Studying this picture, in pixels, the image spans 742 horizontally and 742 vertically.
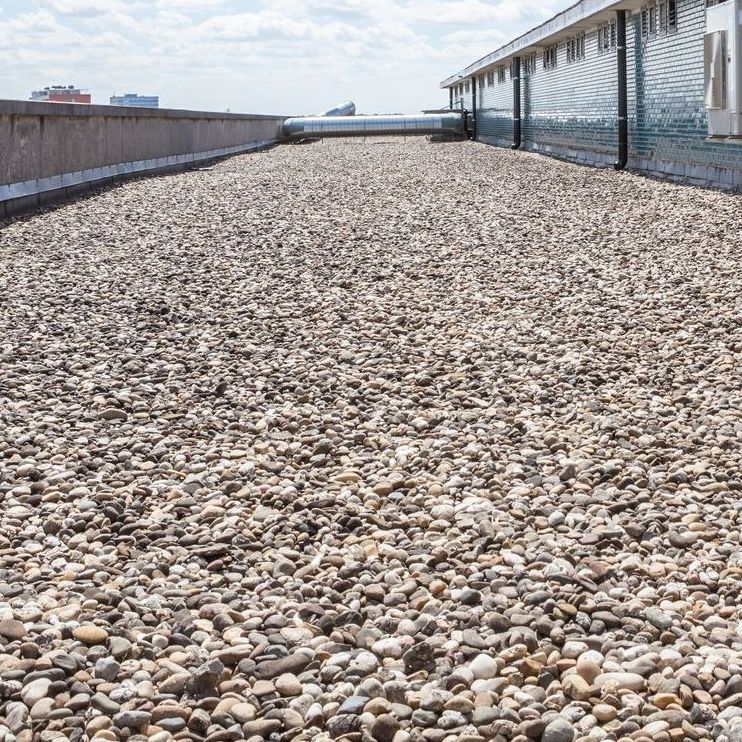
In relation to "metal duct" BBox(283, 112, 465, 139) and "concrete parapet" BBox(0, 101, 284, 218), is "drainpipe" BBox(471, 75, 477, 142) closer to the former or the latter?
"metal duct" BBox(283, 112, 465, 139)

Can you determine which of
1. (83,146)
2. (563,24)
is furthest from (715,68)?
(563,24)

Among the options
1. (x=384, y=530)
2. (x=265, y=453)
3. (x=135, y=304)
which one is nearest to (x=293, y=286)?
(x=135, y=304)

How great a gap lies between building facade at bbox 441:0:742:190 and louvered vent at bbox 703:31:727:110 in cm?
2

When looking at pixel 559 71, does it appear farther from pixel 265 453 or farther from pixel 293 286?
pixel 265 453

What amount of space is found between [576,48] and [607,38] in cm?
428

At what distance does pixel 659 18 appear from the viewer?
22359 mm

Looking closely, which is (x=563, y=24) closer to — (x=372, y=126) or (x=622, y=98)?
(x=622, y=98)

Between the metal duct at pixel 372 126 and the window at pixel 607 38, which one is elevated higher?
the metal duct at pixel 372 126

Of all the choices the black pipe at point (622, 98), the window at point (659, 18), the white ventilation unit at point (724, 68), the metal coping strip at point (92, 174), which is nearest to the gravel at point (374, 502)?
the white ventilation unit at point (724, 68)

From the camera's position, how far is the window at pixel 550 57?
35.1 m

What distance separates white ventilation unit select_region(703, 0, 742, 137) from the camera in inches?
627

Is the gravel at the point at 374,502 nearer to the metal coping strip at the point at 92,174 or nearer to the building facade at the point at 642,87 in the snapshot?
the metal coping strip at the point at 92,174

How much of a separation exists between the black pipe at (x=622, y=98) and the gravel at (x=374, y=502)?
1378cm

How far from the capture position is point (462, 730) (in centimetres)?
323
